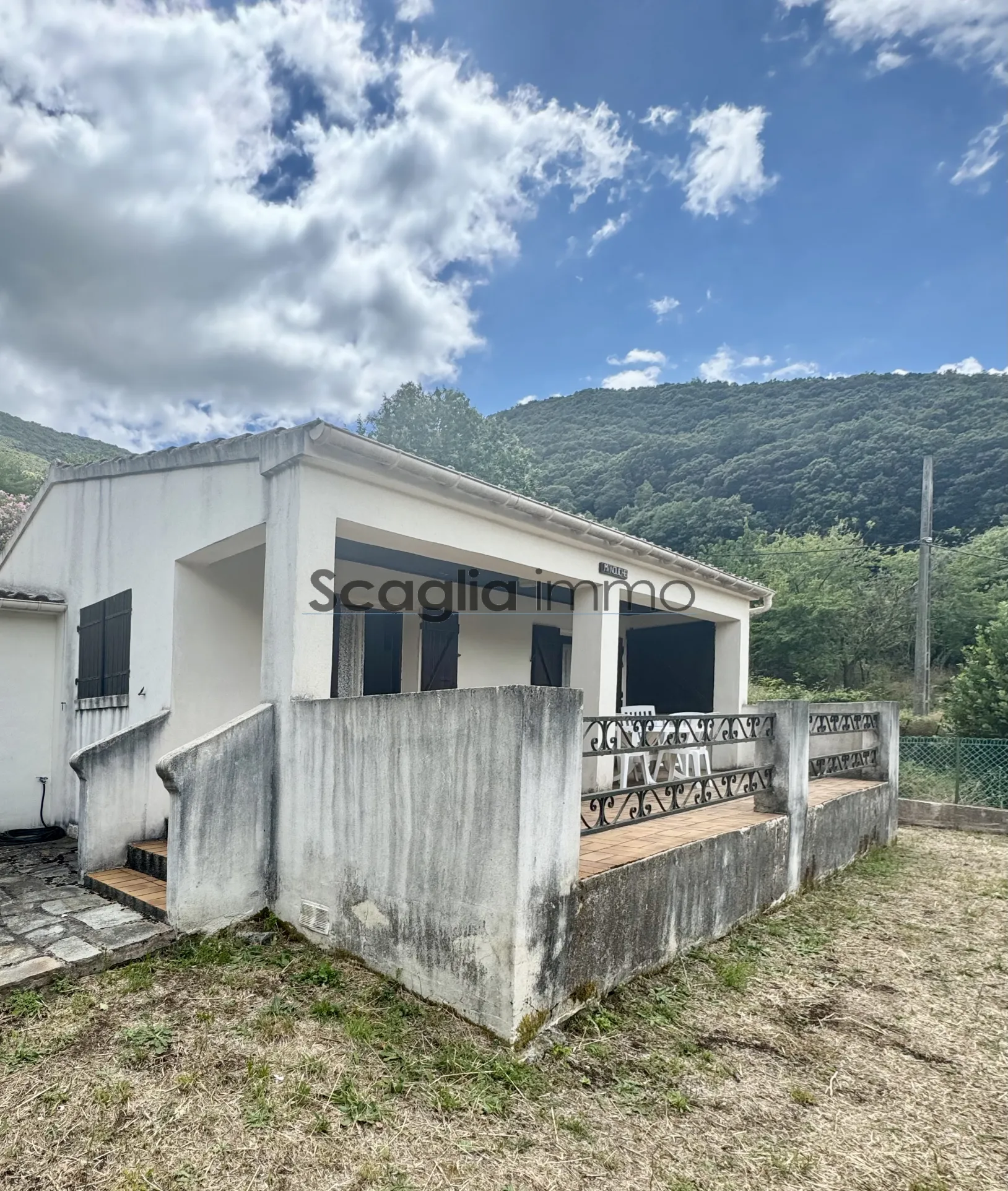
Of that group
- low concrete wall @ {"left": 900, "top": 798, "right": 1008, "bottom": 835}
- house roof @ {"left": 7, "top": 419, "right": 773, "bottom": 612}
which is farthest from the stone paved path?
low concrete wall @ {"left": 900, "top": 798, "right": 1008, "bottom": 835}

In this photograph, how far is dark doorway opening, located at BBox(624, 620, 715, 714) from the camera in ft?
35.8

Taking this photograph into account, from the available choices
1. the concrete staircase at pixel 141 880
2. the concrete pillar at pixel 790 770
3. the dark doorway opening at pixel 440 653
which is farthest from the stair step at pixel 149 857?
the concrete pillar at pixel 790 770

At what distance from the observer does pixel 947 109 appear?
45.8 ft

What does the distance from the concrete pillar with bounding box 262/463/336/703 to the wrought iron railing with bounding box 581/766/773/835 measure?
204cm

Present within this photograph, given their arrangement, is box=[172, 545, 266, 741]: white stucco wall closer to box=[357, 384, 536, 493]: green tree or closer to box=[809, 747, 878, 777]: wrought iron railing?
box=[809, 747, 878, 777]: wrought iron railing

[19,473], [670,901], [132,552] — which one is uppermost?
[19,473]

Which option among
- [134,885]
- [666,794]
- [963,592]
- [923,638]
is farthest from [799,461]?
[134,885]

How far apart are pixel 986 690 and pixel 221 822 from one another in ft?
43.0

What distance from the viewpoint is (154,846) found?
565 cm

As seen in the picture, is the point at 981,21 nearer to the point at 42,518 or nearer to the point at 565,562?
the point at 565,562

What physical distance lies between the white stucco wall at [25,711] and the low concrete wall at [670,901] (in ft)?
23.4

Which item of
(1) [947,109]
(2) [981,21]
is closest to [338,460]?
(2) [981,21]

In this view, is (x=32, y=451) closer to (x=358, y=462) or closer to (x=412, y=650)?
(x=412, y=650)

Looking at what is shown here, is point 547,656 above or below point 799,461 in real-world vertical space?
below
